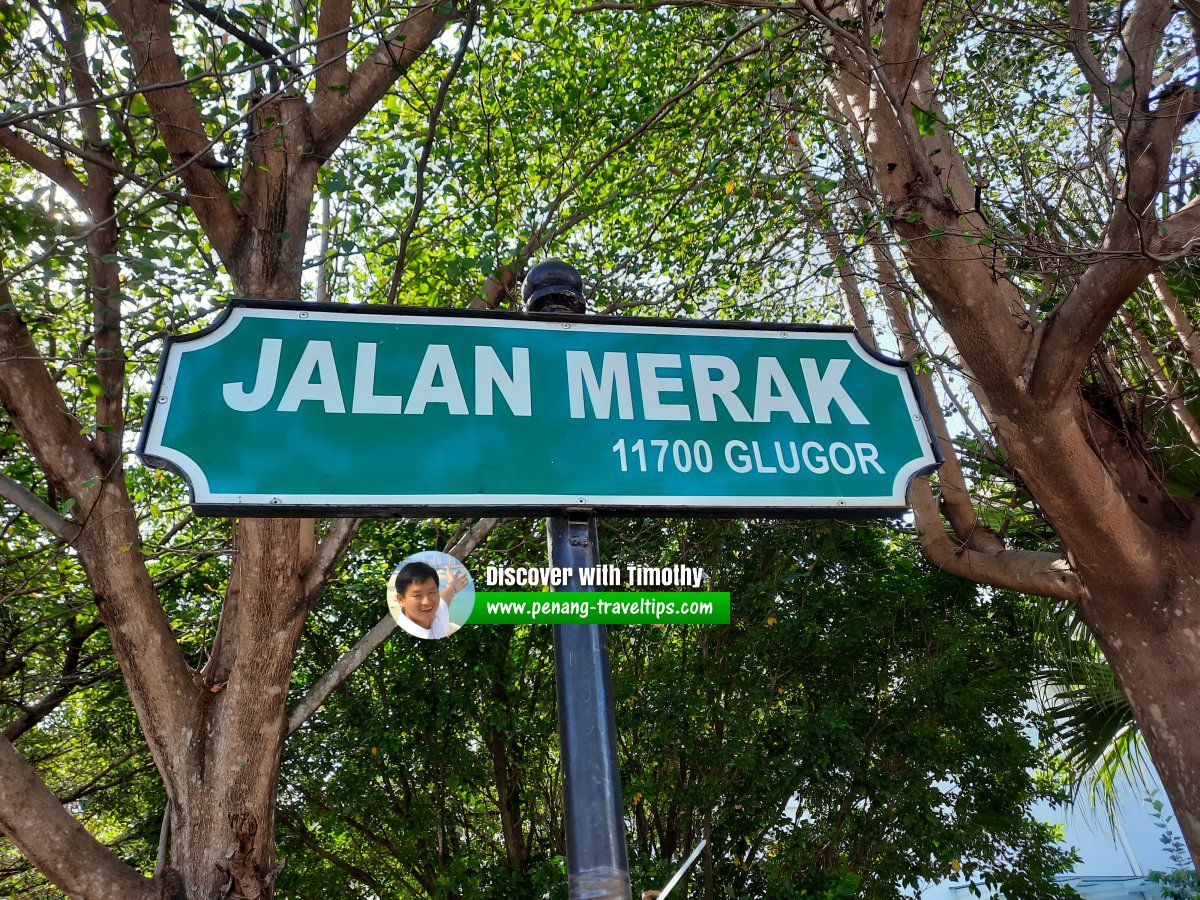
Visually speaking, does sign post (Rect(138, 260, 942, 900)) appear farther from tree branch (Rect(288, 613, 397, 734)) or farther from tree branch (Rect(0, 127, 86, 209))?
tree branch (Rect(0, 127, 86, 209))

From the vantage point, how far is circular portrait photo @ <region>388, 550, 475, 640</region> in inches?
46.8

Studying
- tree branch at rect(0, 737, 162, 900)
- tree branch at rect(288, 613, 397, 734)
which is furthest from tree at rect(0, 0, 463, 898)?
tree branch at rect(288, 613, 397, 734)

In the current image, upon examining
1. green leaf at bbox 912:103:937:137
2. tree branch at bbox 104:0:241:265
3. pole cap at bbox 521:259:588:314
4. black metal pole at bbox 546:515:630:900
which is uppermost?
tree branch at bbox 104:0:241:265

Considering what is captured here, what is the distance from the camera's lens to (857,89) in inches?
155

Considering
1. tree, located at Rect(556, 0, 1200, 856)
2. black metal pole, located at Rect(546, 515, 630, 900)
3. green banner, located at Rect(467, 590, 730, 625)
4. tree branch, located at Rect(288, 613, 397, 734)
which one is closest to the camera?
black metal pole, located at Rect(546, 515, 630, 900)

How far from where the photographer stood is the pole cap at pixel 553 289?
1562 mm

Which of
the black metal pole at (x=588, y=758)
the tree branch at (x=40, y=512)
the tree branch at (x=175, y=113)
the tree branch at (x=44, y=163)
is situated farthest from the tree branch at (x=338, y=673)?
the black metal pole at (x=588, y=758)

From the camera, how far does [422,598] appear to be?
1202mm

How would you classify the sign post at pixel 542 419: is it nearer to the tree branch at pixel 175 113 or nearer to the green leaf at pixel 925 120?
the green leaf at pixel 925 120

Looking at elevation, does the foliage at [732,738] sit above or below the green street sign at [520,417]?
above

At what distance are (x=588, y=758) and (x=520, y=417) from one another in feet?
1.88

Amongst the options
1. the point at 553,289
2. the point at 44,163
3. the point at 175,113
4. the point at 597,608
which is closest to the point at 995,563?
the point at 553,289

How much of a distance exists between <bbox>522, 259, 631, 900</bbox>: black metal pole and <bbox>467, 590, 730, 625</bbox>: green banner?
0.8 inches

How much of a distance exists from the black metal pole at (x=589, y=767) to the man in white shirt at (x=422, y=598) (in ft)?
0.56
